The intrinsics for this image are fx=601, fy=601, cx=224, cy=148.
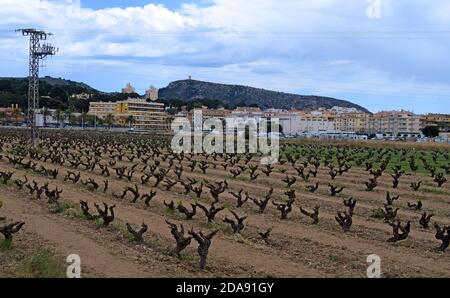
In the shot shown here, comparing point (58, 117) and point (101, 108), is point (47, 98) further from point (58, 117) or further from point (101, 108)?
point (58, 117)

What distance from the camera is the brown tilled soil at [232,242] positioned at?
36.4 feet

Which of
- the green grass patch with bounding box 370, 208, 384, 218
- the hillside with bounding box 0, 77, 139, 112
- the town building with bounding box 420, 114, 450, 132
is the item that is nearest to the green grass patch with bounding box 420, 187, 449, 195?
the green grass patch with bounding box 370, 208, 384, 218

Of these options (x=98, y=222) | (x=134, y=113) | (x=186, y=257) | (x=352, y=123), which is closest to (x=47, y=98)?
(x=134, y=113)

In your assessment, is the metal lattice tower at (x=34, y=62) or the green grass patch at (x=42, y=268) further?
the metal lattice tower at (x=34, y=62)

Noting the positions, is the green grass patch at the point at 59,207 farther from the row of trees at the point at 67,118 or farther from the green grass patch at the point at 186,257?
the row of trees at the point at 67,118

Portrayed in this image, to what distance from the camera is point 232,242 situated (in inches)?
534

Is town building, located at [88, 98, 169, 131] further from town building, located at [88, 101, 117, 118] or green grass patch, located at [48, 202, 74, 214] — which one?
green grass patch, located at [48, 202, 74, 214]

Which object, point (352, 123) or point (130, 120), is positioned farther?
point (352, 123)

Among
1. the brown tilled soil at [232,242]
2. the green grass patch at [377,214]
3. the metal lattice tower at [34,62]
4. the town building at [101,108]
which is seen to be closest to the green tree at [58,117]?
the town building at [101,108]

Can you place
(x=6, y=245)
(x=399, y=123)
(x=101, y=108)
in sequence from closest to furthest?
(x=6, y=245)
(x=101, y=108)
(x=399, y=123)

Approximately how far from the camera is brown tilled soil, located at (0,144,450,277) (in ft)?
36.4

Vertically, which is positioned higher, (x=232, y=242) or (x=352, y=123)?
(x=352, y=123)

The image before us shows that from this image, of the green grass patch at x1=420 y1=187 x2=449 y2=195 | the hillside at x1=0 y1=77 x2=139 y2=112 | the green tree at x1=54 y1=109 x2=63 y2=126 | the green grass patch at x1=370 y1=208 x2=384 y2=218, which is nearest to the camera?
the green grass patch at x1=370 y1=208 x2=384 y2=218

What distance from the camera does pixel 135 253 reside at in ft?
40.0
